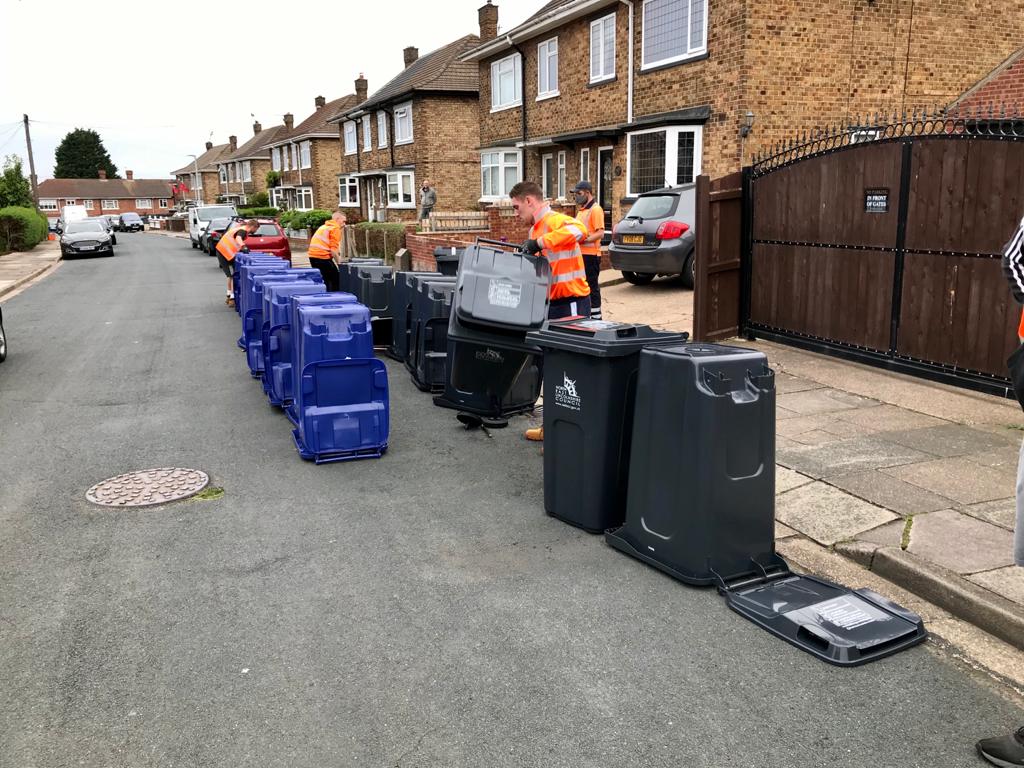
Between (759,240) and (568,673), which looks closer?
(568,673)

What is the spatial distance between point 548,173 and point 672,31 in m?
7.80

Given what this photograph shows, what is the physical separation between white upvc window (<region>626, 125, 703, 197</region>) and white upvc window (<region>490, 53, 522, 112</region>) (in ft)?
26.5

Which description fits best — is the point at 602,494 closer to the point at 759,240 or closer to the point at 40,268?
the point at 759,240

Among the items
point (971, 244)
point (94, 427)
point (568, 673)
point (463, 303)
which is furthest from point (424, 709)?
point (971, 244)

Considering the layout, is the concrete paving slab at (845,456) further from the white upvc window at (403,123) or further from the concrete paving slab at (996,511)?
the white upvc window at (403,123)

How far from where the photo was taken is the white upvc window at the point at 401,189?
37.6 meters

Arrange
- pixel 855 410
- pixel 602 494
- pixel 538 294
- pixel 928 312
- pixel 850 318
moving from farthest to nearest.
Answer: pixel 850 318
pixel 928 312
pixel 855 410
pixel 538 294
pixel 602 494

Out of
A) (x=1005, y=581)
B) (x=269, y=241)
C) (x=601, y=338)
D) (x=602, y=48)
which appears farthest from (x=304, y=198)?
(x=1005, y=581)

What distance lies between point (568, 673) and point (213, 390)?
6.79 metres

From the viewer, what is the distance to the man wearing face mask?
9.66 meters

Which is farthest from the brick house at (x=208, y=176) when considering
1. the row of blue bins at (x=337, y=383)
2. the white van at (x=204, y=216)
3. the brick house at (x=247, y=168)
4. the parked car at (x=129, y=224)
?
the row of blue bins at (x=337, y=383)

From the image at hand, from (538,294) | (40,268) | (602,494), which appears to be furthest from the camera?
(40,268)

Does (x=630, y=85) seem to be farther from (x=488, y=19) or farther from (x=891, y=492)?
(x=891, y=492)

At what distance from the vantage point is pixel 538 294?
6.73 metres
